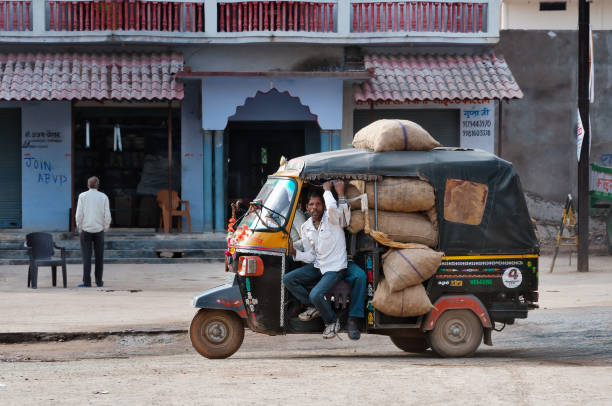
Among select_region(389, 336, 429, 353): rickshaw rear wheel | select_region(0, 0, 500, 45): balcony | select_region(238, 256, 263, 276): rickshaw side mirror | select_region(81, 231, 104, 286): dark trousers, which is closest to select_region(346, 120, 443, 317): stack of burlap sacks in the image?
select_region(238, 256, 263, 276): rickshaw side mirror

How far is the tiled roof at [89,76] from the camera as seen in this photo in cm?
1978

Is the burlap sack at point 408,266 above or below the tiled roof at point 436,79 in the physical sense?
below

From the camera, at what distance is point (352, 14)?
70.6 ft

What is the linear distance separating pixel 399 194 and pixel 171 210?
12.3m

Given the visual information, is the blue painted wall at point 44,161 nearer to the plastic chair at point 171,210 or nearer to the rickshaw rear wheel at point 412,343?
the plastic chair at point 171,210

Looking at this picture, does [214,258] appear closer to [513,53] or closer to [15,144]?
[15,144]

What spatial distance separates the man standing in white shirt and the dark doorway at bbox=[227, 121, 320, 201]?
706cm

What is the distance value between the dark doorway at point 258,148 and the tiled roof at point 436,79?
7.67 ft

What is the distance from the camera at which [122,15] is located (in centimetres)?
2120

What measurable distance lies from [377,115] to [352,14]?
243 centimetres

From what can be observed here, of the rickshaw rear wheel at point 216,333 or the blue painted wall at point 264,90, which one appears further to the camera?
the blue painted wall at point 264,90

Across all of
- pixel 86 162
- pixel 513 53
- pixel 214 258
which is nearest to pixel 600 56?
pixel 513 53

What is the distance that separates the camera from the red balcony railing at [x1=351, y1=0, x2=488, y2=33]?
21.5 meters

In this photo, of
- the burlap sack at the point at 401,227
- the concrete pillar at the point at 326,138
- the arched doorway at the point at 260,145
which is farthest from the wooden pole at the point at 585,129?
the burlap sack at the point at 401,227
